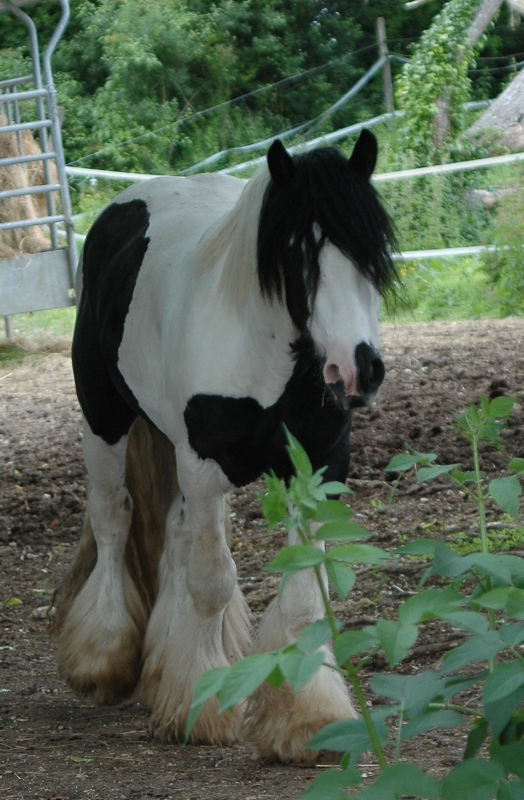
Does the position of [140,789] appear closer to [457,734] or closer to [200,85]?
[457,734]

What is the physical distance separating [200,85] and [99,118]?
83.6 inches

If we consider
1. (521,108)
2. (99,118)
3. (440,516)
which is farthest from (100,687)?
(99,118)

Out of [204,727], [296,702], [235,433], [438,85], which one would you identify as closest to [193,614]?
[204,727]

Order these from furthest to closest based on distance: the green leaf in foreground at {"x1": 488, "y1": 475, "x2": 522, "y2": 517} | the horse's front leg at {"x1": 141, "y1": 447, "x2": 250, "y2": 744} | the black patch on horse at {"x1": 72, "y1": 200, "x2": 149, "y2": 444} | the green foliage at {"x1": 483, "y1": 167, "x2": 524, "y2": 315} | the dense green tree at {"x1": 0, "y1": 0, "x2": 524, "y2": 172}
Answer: the dense green tree at {"x1": 0, "y1": 0, "x2": 524, "y2": 172}, the green foliage at {"x1": 483, "y1": 167, "x2": 524, "y2": 315}, the black patch on horse at {"x1": 72, "y1": 200, "x2": 149, "y2": 444}, the horse's front leg at {"x1": 141, "y1": 447, "x2": 250, "y2": 744}, the green leaf in foreground at {"x1": 488, "y1": 475, "x2": 522, "y2": 517}

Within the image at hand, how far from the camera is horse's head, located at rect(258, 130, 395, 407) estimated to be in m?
2.34

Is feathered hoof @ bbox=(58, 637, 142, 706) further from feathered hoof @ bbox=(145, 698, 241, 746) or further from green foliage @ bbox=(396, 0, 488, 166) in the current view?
green foliage @ bbox=(396, 0, 488, 166)

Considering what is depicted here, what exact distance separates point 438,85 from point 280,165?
44.0ft

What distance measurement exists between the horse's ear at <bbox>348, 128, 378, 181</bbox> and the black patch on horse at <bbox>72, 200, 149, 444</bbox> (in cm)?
98

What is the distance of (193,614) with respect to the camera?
10.4ft

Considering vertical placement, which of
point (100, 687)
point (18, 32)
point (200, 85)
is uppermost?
point (18, 32)

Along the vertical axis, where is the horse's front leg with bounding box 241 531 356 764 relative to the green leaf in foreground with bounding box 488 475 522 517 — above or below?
below

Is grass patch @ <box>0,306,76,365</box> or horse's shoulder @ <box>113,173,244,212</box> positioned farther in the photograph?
grass patch @ <box>0,306,76,365</box>

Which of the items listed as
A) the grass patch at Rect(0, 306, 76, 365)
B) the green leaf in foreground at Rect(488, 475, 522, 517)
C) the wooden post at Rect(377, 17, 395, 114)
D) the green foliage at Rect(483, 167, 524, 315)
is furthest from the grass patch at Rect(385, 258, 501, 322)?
the wooden post at Rect(377, 17, 395, 114)

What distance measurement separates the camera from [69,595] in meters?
3.79
